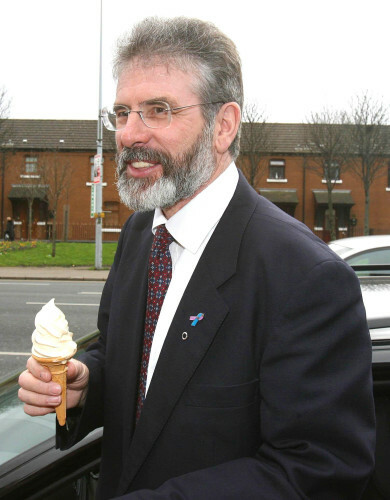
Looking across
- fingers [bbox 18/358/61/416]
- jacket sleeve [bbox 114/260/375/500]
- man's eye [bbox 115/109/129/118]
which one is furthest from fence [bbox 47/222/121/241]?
jacket sleeve [bbox 114/260/375/500]

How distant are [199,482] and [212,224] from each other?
70 cm

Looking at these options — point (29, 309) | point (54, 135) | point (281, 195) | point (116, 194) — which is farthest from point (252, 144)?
point (29, 309)

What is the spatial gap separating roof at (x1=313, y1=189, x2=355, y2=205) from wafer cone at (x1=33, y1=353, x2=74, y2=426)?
104 feet

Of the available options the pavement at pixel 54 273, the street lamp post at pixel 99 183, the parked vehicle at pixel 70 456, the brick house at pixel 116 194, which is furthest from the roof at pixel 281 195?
the parked vehicle at pixel 70 456

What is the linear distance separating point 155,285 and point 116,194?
1256 inches

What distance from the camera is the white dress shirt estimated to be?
62.0 inches

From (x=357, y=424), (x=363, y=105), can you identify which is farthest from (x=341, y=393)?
(x=363, y=105)

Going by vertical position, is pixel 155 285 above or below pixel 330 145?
below

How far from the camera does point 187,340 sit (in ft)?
4.73

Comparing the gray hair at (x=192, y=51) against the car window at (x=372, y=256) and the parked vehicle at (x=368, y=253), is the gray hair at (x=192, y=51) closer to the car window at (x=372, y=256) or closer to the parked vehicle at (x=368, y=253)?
the parked vehicle at (x=368, y=253)

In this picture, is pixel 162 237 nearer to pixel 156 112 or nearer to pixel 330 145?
pixel 156 112

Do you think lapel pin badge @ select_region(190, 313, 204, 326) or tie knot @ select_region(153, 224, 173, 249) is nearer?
lapel pin badge @ select_region(190, 313, 204, 326)

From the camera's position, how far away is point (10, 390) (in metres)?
2.55

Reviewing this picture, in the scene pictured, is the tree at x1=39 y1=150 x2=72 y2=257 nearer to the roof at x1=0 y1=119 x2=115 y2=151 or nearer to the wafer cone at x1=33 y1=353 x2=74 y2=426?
the roof at x1=0 y1=119 x2=115 y2=151
